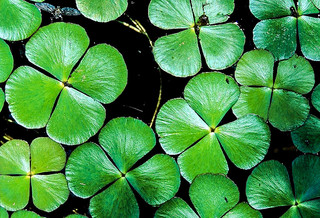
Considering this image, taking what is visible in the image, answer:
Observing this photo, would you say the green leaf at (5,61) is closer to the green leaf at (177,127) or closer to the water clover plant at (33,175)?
the water clover plant at (33,175)

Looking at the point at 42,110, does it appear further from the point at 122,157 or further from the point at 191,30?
the point at 191,30

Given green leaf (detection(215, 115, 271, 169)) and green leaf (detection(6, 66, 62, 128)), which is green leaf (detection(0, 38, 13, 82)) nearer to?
green leaf (detection(6, 66, 62, 128))

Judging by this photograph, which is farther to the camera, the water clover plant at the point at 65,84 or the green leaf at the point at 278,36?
the green leaf at the point at 278,36

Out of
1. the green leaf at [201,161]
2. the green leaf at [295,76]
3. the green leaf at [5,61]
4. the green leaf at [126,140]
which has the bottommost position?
the green leaf at [201,161]

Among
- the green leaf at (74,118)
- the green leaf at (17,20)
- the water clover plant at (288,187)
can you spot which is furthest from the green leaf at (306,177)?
the green leaf at (17,20)

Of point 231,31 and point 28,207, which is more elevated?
point 231,31

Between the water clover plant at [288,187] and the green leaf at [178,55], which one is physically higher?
the green leaf at [178,55]

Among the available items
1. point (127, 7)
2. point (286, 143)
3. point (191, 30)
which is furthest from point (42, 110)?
point (286, 143)
